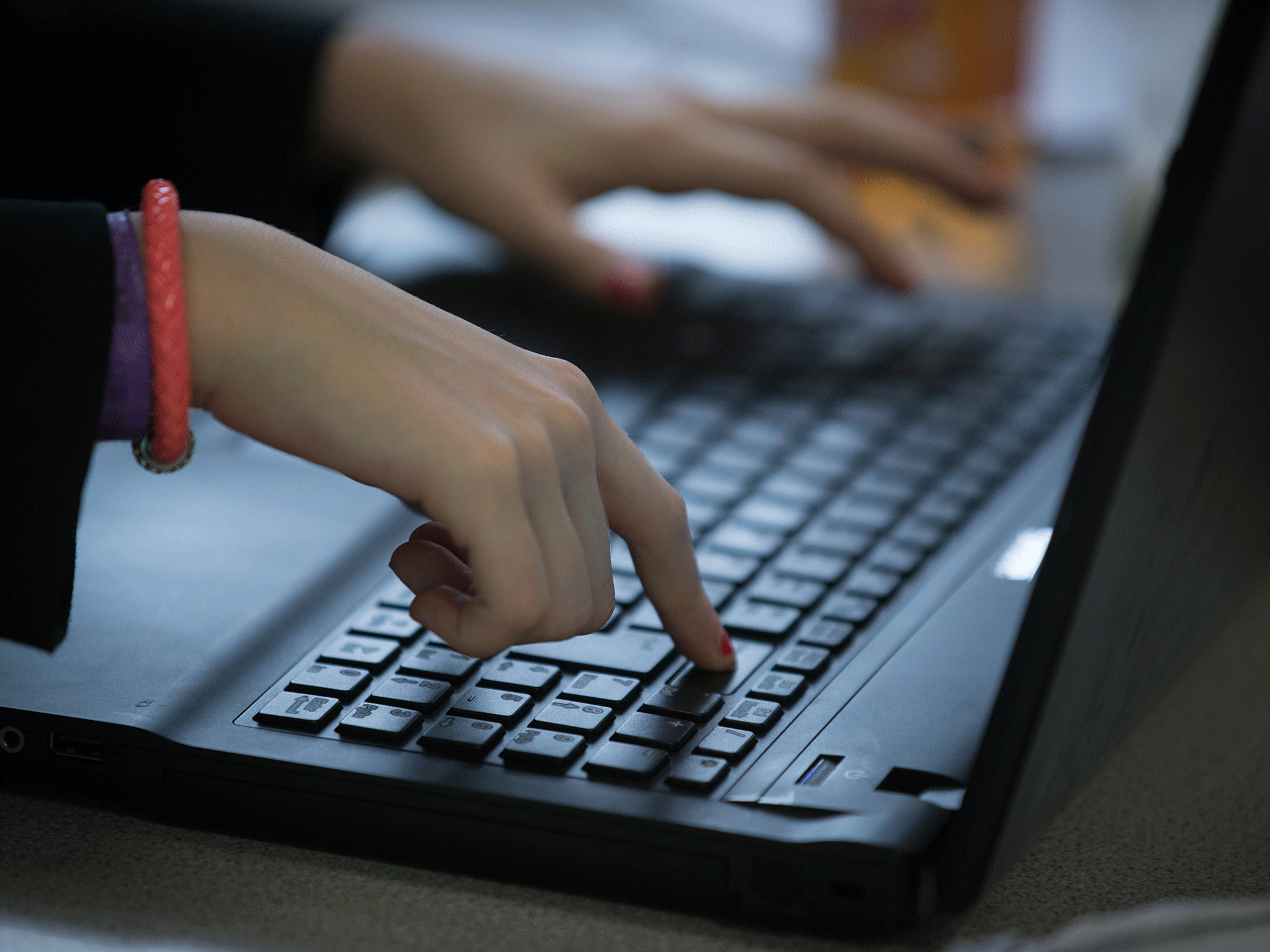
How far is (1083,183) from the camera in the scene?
103 cm

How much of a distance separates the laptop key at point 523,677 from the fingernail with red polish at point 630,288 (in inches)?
14.2

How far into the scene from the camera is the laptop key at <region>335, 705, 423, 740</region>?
1.14ft

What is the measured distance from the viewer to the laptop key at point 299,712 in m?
0.35

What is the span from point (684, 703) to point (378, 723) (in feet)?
0.26

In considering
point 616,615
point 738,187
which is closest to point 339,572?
point 616,615

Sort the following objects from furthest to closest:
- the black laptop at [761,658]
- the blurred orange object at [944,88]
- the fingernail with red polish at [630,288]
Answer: the blurred orange object at [944,88]
the fingernail with red polish at [630,288]
the black laptop at [761,658]

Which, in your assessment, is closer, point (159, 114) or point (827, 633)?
point (827, 633)

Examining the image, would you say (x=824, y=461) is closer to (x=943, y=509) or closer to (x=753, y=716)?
(x=943, y=509)

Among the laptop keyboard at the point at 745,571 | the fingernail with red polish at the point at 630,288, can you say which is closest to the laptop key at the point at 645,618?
the laptop keyboard at the point at 745,571

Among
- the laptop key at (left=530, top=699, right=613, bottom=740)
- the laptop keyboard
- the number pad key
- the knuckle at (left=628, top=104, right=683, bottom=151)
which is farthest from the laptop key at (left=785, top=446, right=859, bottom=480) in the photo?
the knuckle at (left=628, top=104, right=683, bottom=151)

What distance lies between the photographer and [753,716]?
36 centimetres

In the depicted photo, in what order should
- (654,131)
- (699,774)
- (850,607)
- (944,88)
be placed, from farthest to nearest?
(944,88) < (654,131) < (850,607) < (699,774)

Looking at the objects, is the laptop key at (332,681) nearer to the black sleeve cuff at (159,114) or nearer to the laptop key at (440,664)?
the laptop key at (440,664)

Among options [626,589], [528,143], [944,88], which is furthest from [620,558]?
[944,88]
